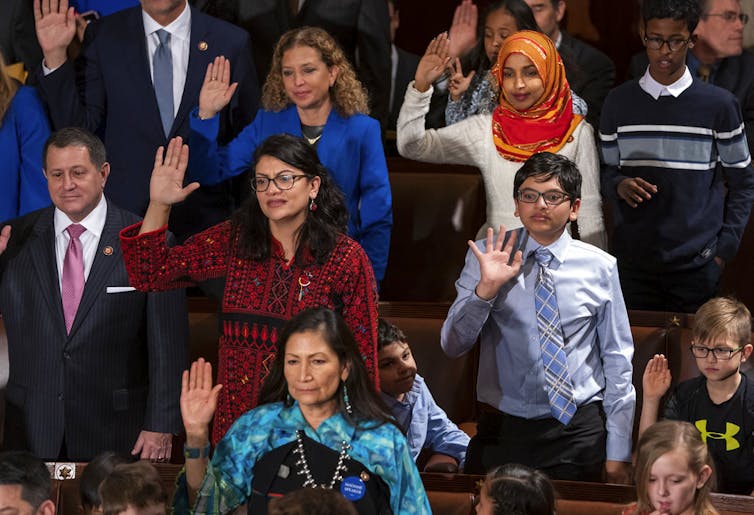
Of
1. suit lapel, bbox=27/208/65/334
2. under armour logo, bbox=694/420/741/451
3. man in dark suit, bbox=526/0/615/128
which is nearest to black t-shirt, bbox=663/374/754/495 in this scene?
under armour logo, bbox=694/420/741/451

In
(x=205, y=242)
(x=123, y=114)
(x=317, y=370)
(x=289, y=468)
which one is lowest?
(x=289, y=468)

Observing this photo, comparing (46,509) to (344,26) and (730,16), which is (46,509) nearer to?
(344,26)

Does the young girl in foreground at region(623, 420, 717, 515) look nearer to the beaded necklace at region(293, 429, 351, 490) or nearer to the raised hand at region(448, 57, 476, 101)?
the beaded necklace at region(293, 429, 351, 490)

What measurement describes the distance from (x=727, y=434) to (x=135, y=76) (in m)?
1.98

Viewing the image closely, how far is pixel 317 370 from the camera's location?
115 inches

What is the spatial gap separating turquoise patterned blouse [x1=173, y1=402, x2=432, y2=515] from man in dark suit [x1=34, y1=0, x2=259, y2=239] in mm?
1492

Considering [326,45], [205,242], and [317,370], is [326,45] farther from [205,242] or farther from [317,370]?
[317,370]

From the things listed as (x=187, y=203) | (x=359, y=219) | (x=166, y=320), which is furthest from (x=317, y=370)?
(x=187, y=203)

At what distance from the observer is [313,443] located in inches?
114

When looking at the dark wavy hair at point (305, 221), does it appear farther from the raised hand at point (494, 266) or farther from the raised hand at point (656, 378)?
the raised hand at point (656, 378)

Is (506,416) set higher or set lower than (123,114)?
lower

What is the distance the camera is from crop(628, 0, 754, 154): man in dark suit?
16.0 feet

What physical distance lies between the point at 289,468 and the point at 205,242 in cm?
70

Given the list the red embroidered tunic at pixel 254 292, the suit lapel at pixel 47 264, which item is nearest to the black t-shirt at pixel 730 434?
the red embroidered tunic at pixel 254 292
